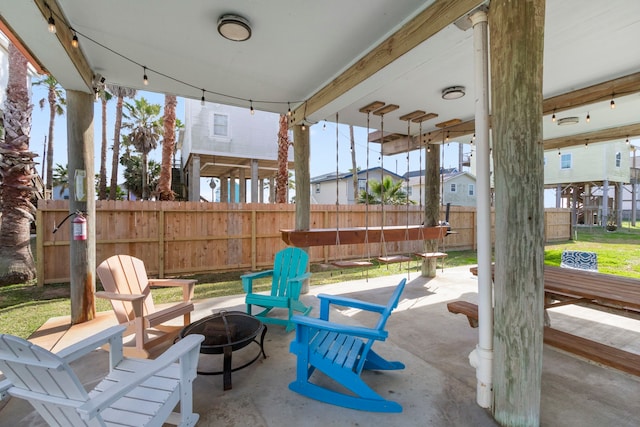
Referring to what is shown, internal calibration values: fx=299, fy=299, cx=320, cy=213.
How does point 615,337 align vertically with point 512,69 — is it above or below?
below

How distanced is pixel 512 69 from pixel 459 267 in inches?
245

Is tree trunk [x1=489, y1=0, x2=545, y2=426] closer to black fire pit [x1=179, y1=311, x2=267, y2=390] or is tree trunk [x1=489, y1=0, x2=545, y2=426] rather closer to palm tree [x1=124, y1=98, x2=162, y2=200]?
black fire pit [x1=179, y1=311, x2=267, y2=390]

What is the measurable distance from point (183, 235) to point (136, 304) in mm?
4132

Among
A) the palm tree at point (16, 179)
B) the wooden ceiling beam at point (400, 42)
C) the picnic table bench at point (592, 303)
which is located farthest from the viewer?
the palm tree at point (16, 179)

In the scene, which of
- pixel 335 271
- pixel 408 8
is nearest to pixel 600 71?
pixel 408 8

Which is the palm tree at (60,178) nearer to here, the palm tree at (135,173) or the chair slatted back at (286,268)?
the palm tree at (135,173)

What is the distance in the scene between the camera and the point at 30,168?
18.2ft

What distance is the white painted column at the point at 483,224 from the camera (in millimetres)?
1965

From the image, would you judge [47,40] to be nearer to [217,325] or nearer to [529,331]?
[217,325]

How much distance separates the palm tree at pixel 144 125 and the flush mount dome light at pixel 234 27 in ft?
53.3

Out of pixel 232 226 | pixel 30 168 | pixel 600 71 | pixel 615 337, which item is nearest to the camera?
pixel 615 337

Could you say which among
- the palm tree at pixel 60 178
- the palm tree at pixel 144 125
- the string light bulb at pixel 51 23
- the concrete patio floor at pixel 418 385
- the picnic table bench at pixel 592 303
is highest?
the palm tree at pixel 144 125

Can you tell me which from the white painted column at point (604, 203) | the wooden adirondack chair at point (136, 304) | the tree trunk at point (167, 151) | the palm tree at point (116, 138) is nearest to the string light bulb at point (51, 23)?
the wooden adirondack chair at point (136, 304)

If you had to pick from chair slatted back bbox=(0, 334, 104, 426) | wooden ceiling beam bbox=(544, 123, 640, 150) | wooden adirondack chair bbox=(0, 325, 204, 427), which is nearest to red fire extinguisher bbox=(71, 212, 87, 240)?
wooden adirondack chair bbox=(0, 325, 204, 427)
